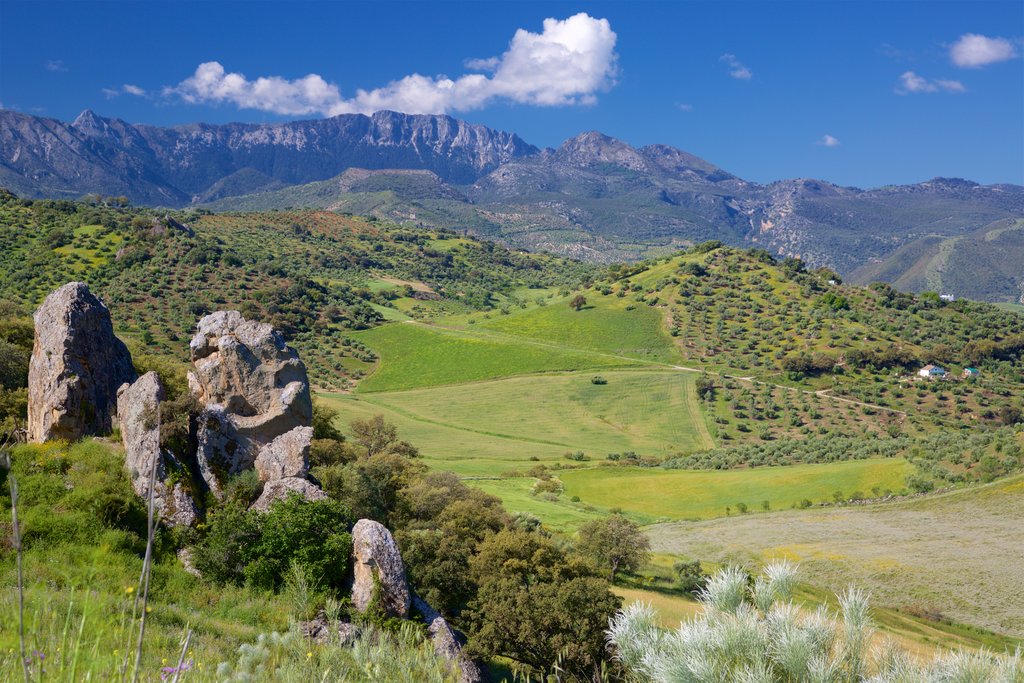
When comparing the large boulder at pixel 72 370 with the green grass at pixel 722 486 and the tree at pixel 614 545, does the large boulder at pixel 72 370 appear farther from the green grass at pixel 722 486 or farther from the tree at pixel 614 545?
the green grass at pixel 722 486

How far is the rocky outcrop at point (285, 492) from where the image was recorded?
58.9 feet

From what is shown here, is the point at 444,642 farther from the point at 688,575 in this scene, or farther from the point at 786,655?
the point at 688,575

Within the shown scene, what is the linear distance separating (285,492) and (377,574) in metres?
3.95

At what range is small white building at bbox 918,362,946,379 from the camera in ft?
326

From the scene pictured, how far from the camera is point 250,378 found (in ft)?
77.3

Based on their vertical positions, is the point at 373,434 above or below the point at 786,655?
below

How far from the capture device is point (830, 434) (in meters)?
81.2

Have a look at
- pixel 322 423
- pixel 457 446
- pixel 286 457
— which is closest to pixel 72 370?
pixel 286 457

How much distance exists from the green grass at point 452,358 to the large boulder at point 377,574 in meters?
82.7

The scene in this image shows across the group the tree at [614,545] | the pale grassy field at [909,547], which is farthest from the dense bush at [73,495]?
the pale grassy field at [909,547]

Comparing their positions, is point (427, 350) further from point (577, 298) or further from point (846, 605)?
point (846, 605)

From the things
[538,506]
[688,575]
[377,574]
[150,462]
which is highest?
[150,462]

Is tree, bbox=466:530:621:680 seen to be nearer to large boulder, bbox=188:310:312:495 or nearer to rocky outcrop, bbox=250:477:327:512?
rocky outcrop, bbox=250:477:327:512

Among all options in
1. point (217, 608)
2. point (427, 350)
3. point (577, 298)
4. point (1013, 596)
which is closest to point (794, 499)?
point (1013, 596)
